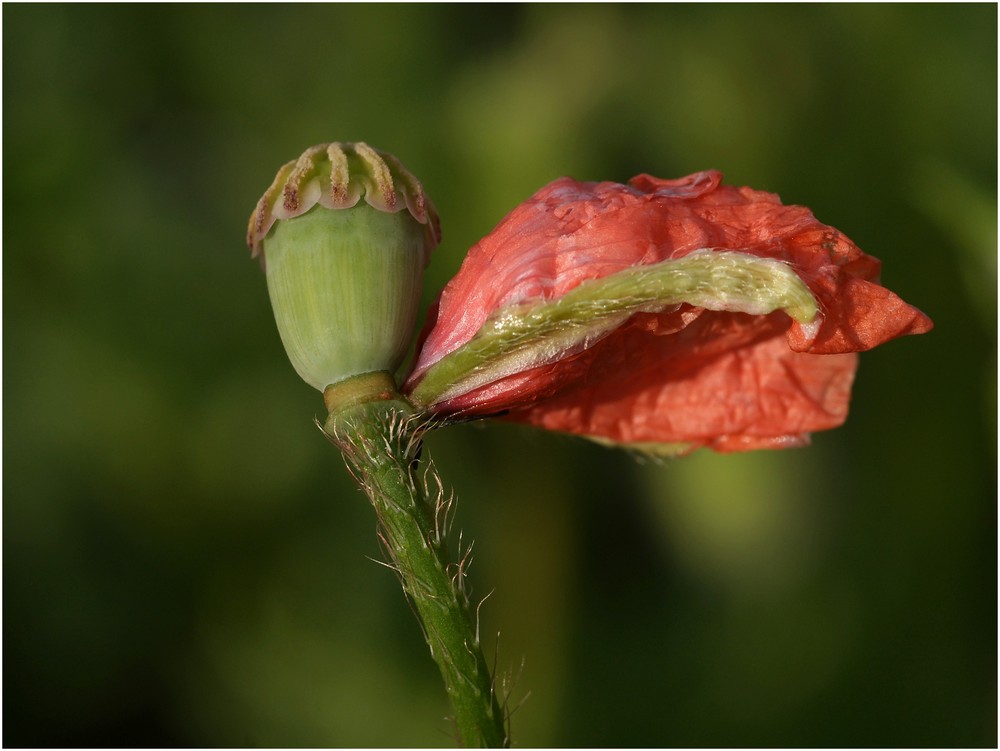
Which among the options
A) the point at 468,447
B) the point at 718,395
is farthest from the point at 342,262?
the point at 468,447

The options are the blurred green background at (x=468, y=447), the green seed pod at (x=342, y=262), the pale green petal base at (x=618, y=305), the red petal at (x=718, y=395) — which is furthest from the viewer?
the blurred green background at (x=468, y=447)

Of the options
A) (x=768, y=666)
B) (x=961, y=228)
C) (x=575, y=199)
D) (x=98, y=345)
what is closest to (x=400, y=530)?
(x=575, y=199)

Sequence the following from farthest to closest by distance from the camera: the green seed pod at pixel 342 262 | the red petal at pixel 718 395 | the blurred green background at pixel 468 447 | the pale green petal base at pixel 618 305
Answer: the blurred green background at pixel 468 447
the red petal at pixel 718 395
the green seed pod at pixel 342 262
the pale green petal base at pixel 618 305

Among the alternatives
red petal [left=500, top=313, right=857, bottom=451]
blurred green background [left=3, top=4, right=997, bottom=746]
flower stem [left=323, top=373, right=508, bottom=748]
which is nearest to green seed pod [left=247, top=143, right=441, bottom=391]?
flower stem [left=323, top=373, right=508, bottom=748]

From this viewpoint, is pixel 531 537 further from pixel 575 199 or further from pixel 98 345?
pixel 575 199

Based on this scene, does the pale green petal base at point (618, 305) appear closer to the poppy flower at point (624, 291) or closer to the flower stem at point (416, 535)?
the poppy flower at point (624, 291)

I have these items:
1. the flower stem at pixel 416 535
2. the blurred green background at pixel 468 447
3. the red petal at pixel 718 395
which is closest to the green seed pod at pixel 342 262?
the flower stem at pixel 416 535
